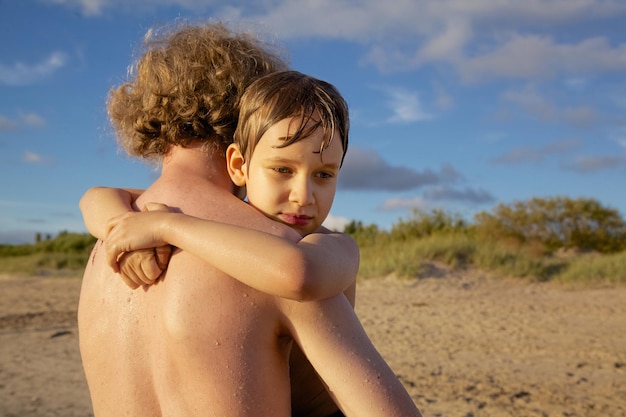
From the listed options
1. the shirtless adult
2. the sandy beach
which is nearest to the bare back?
the shirtless adult

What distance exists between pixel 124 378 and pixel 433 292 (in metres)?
12.3

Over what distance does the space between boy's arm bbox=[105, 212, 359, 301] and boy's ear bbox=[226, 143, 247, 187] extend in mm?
324

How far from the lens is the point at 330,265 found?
55.8 inches

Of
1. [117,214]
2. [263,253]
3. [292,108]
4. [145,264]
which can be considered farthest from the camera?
[117,214]

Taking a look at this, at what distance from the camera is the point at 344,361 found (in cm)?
142

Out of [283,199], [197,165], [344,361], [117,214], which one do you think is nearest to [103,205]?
[117,214]

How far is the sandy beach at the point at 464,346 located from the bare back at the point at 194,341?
14.2ft

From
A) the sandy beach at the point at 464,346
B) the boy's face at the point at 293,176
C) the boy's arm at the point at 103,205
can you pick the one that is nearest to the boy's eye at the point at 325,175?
the boy's face at the point at 293,176

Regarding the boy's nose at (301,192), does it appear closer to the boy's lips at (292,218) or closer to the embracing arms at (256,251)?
the boy's lips at (292,218)

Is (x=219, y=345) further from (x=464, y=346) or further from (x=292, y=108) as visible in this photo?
(x=464, y=346)

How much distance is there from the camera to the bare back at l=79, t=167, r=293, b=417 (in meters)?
1.41

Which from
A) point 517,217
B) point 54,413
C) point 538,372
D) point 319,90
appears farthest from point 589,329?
point 517,217

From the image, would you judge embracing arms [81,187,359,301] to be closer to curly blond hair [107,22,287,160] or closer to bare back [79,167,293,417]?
bare back [79,167,293,417]

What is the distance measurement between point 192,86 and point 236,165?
10.6 inches
